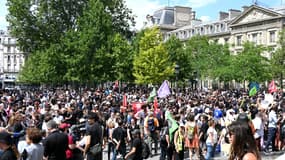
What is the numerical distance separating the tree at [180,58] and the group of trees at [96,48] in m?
0.45

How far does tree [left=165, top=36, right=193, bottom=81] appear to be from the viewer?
63219mm

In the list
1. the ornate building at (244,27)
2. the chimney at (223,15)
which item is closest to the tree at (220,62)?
the ornate building at (244,27)

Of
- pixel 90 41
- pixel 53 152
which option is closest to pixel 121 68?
pixel 90 41

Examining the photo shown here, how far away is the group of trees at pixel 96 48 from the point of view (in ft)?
148

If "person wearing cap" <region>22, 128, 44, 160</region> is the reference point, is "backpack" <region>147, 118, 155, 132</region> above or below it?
below

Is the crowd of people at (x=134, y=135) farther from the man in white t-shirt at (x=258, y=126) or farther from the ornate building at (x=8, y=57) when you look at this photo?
the ornate building at (x=8, y=57)

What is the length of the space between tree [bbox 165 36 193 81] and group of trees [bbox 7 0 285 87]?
17.8 inches

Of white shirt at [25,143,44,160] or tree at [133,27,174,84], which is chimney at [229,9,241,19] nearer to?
tree at [133,27,174,84]

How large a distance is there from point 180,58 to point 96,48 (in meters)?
20.5

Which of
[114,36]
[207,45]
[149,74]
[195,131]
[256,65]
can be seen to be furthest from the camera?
[207,45]

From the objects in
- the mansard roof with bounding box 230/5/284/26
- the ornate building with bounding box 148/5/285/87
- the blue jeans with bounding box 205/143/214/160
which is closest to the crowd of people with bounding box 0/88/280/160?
the blue jeans with bounding box 205/143/214/160

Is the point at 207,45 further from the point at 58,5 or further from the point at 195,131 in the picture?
the point at 195,131

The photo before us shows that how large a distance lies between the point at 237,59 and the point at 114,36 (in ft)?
59.6

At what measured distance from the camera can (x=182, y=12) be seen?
102m
